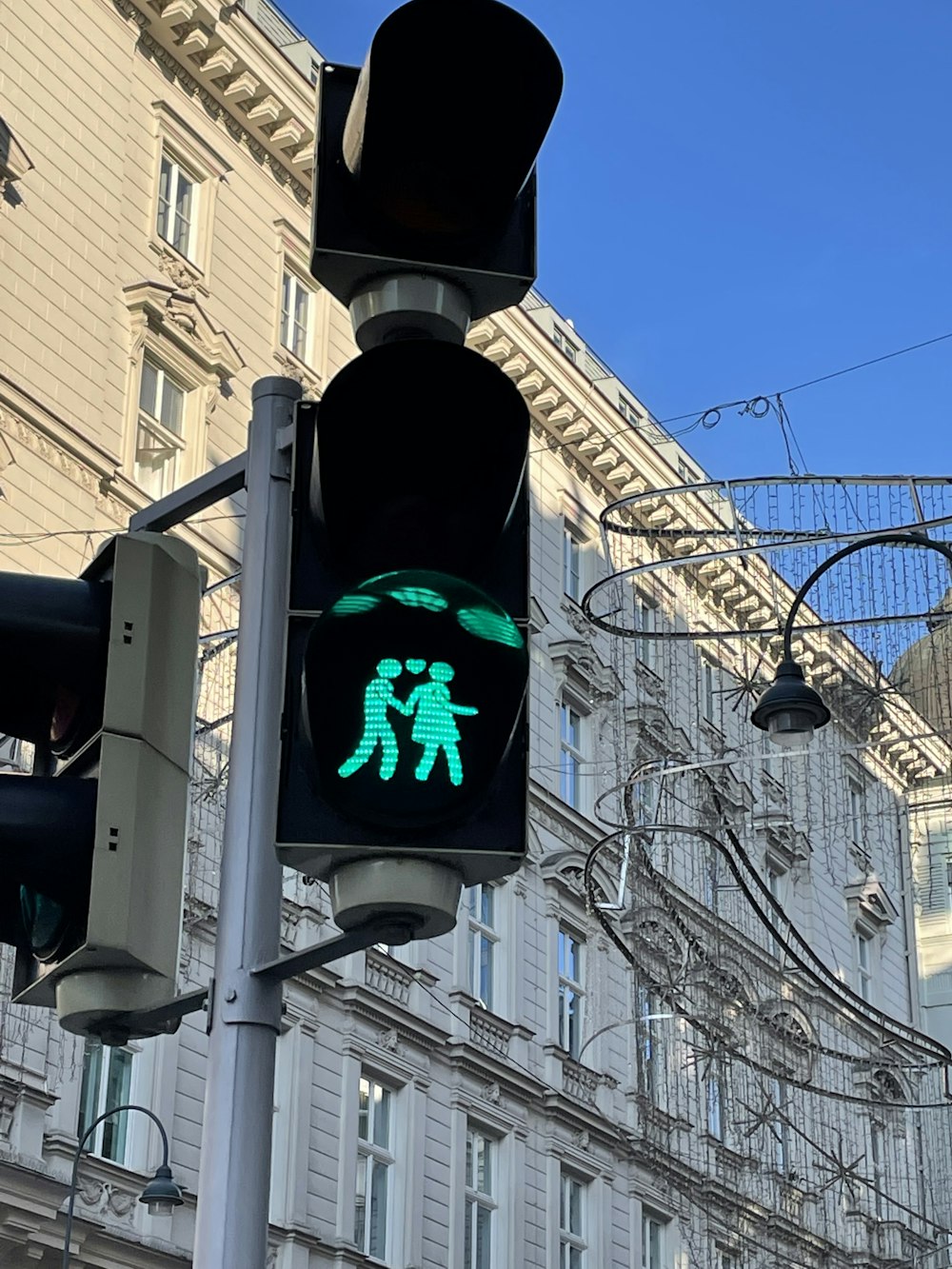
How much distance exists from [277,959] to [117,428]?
76.1 ft

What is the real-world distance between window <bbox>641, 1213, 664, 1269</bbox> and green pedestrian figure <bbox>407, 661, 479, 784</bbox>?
31909mm

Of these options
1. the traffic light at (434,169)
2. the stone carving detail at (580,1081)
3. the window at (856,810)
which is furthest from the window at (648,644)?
the traffic light at (434,169)

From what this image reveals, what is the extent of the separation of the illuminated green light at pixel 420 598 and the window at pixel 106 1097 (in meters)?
20.2

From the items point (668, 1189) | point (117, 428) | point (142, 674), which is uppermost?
point (117, 428)

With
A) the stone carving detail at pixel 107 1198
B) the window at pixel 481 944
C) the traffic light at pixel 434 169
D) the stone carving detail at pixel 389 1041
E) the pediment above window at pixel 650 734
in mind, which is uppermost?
the pediment above window at pixel 650 734

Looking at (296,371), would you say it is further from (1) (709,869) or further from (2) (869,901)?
(2) (869,901)

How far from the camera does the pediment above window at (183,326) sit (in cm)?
2689

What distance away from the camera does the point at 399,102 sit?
11.4 feet

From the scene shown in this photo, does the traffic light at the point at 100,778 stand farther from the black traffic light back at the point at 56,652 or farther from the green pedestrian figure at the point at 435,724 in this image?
the green pedestrian figure at the point at 435,724

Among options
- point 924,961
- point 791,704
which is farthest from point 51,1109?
point 924,961

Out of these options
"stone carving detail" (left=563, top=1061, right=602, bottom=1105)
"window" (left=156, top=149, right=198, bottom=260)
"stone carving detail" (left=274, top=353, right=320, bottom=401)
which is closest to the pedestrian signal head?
"window" (left=156, top=149, right=198, bottom=260)

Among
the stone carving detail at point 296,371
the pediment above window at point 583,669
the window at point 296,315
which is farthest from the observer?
the pediment above window at point 583,669

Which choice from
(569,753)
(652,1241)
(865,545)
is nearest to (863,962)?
(652,1241)

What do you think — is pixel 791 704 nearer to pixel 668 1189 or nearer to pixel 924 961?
pixel 668 1189
